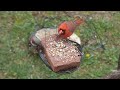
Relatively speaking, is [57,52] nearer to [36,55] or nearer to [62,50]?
[62,50]

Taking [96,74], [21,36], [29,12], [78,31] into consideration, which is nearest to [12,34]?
[21,36]

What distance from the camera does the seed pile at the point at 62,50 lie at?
489 centimetres

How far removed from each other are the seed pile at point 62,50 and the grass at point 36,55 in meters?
0.22

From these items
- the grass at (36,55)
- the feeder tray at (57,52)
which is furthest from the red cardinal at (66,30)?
the grass at (36,55)

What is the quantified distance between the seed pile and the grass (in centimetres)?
22

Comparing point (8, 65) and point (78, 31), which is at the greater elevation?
point (78, 31)

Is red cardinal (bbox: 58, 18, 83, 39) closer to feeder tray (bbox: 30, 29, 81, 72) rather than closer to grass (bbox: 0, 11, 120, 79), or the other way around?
feeder tray (bbox: 30, 29, 81, 72)

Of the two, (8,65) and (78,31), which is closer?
(8,65)

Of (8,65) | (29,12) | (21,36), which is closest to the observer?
(8,65)

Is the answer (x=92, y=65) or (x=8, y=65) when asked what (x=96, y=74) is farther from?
(x=8, y=65)

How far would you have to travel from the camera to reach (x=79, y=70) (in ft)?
16.4

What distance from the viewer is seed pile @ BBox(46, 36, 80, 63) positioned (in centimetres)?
489

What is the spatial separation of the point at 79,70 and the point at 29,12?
→ 148cm

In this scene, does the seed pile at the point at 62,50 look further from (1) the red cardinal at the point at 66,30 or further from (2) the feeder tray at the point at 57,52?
(1) the red cardinal at the point at 66,30
